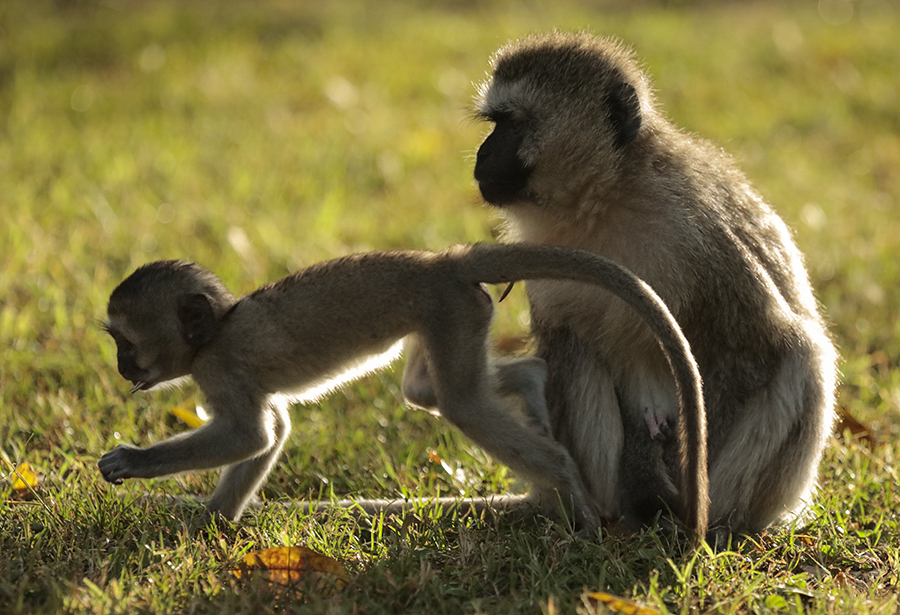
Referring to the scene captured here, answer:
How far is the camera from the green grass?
10.0 ft

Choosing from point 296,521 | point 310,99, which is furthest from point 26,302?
point 310,99

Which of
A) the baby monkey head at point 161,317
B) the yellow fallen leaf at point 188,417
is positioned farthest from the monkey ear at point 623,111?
the yellow fallen leaf at point 188,417

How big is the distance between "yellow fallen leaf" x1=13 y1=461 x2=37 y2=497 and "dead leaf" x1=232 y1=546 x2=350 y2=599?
3.26 ft

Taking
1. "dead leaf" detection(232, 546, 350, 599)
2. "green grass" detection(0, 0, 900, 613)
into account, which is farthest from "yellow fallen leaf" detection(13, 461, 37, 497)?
"dead leaf" detection(232, 546, 350, 599)

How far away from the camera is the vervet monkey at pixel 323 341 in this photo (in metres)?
3.17

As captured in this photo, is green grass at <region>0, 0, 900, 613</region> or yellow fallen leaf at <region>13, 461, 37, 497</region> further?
yellow fallen leaf at <region>13, 461, 37, 497</region>

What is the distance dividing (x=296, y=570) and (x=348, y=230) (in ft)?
12.2

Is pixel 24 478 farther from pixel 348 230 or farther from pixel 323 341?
pixel 348 230

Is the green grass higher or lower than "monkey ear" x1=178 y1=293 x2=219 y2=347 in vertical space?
lower

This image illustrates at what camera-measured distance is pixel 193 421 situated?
14.1ft

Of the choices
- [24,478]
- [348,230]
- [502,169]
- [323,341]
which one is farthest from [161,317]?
[348,230]

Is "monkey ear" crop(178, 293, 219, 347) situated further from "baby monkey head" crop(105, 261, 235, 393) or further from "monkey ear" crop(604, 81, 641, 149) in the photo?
"monkey ear" crop(604, 81, 641, 149)

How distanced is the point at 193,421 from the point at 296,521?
1098 mm

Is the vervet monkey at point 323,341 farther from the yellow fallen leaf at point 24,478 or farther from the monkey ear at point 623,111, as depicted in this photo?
the monkey ear at point 623,111
